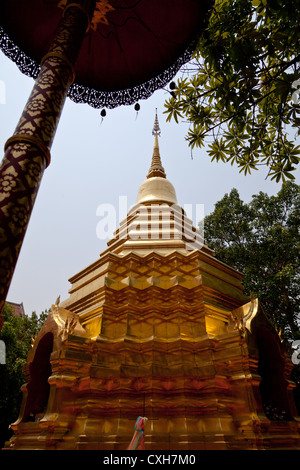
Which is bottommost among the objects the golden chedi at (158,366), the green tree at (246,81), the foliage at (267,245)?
the golden chedi at (158,366)

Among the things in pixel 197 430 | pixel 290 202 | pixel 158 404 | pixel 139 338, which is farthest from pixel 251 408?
pixel 290 202

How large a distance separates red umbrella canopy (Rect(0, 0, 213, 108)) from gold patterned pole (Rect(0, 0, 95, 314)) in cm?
146

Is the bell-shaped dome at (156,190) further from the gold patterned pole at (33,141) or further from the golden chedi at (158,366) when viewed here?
the gold patterned pole at (33,141)

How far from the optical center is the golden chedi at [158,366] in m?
5.14

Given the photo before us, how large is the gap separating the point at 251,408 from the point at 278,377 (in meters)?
1.87

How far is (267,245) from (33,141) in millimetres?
13619

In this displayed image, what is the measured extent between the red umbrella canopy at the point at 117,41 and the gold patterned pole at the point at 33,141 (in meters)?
1.46

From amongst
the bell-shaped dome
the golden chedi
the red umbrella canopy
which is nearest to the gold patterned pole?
the red umbrella canopy

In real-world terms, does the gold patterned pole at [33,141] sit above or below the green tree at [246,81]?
below

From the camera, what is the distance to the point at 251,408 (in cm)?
A: 529

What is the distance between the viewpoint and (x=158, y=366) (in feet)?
19.3

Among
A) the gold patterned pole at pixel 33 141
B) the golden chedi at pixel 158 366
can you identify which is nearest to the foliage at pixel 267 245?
the golden chedi at pixel 158 366

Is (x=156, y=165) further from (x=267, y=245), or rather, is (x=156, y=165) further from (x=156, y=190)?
(x=267, y=245)

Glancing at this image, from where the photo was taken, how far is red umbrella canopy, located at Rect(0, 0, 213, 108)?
3.61 metres
